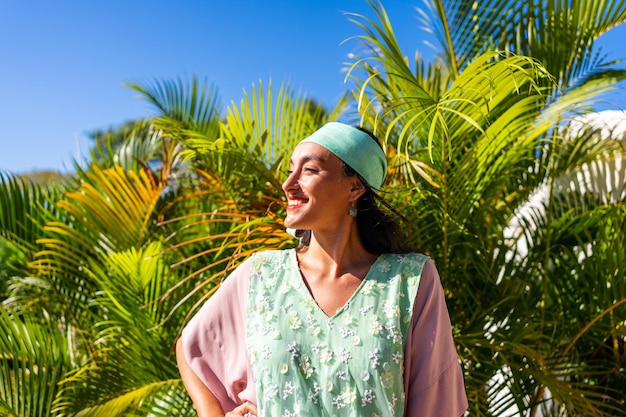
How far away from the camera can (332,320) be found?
186 cm

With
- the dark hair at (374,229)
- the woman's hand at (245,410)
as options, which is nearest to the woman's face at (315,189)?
the dark hair at (374,229)

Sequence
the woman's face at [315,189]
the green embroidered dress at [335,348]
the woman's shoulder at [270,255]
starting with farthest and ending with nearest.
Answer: the woman's shoulder at [270,255] → the woman's face at [315,189] → the green embroidered dress at [335,348]

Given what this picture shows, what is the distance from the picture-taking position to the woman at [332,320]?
1.80 m

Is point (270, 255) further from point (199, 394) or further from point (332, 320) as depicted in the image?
point (199, 394)

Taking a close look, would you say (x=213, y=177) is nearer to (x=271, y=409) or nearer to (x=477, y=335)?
(x=477, y=335)

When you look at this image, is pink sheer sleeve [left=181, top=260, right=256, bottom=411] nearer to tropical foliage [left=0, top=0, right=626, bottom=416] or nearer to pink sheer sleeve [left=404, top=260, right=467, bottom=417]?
pink sheer sleeve [left=404, top=260, right=467, bottom=417]

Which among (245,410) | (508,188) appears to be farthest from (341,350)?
(508,188)

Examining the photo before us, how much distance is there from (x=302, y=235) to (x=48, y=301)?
9.89 ft

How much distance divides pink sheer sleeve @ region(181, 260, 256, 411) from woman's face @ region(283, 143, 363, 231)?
0.74 feet

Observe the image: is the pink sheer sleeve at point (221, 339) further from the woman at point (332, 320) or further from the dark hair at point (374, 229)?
the dark hair at point (374, 229)

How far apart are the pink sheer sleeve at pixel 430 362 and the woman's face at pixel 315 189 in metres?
0.32

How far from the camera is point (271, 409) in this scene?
181cm

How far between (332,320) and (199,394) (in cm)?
42

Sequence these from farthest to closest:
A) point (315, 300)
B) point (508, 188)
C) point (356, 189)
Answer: point (508, 188) → point (356, 189) → point (315, 300)
